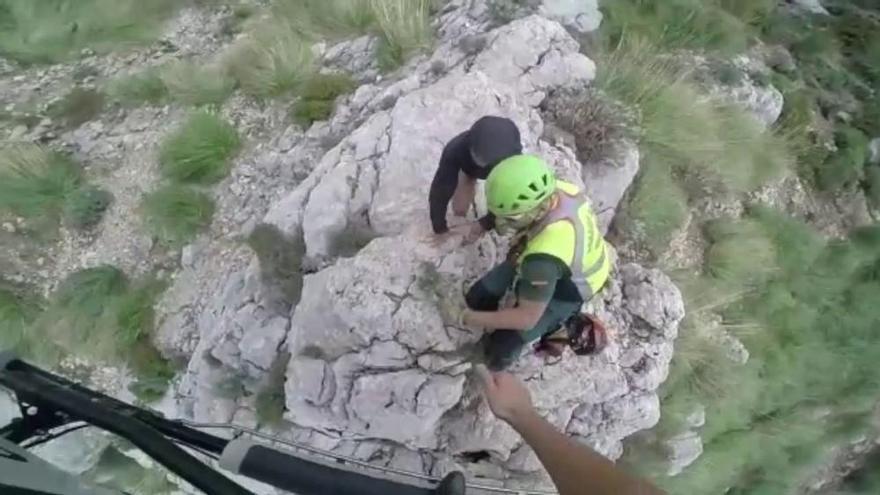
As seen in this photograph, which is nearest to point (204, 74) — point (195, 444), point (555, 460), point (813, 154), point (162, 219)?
point (162, 219)

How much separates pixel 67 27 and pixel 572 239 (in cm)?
550

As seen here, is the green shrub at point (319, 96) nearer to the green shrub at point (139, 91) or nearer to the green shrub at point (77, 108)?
the green shrub at point (139, 91)

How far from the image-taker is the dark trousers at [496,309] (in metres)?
4.97

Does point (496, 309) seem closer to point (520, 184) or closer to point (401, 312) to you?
point (401, 312)

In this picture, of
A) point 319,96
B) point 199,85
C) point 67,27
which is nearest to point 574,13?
point 319,96

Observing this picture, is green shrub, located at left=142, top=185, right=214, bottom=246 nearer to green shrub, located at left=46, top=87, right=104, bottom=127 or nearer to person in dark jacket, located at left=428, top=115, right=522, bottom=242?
green shrub, located at left=46, top=87, right=104, bottom=127

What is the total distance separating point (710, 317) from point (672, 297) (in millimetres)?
1099

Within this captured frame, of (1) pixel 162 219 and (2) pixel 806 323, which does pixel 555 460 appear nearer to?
(1) pixel 162 219

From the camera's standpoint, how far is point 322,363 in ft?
18.4

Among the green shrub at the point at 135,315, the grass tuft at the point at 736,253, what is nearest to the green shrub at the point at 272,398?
the green shrub at the point at 135,315

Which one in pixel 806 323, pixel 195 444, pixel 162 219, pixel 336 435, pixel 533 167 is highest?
pixel 533 167

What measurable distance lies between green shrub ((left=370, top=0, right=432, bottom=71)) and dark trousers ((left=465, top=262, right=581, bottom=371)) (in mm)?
2393

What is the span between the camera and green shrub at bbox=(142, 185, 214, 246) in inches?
254

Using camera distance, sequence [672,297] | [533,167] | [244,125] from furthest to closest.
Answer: [244,125]
[672,297]
[533,167]
